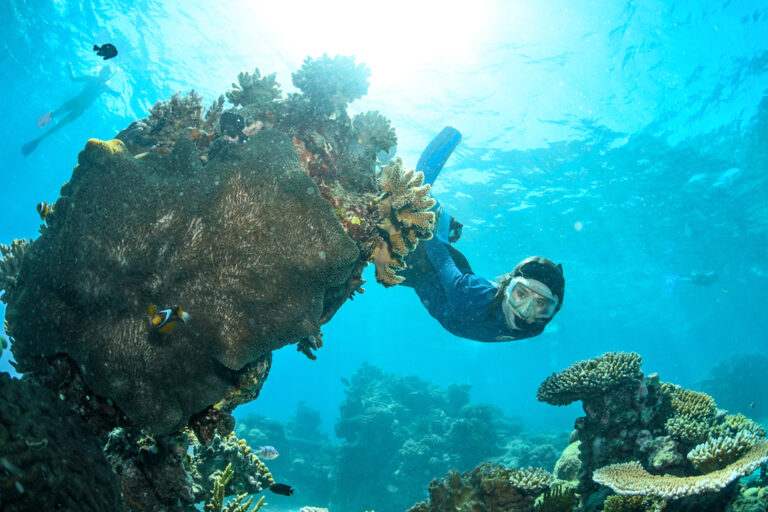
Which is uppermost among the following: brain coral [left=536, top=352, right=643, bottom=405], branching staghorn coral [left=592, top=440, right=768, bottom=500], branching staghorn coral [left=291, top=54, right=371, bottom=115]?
branching staghorn coral [left=291, top=54, right=371, bottom=115]

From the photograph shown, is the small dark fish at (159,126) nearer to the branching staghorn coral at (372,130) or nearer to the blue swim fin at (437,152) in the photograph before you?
the branching staghorn coral at (372,130)

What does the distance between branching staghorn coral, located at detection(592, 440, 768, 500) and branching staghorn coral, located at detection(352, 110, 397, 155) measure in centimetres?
503

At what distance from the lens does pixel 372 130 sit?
170 inches

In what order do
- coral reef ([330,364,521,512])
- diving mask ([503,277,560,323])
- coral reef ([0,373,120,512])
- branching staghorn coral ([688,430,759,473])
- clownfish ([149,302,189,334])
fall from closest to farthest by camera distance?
coral reef ([0,373,120,512]) → clownfish ([149,302,189,334]) → branching staghorn coral ([688,430,759,473]) → diving mask ([503,277,560,323]) → coral reef ([330,364,521,512])

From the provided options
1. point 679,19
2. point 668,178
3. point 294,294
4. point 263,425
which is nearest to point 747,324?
point 668,178

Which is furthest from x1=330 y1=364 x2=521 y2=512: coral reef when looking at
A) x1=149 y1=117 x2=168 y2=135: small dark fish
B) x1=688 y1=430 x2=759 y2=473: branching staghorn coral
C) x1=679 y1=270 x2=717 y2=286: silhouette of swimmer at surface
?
x1=679 y1=270 x2=717 y2=286: silhouette of swimmer at surface

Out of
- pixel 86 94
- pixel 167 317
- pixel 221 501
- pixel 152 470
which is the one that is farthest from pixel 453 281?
pixel 86 94

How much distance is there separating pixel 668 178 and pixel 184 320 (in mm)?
28391

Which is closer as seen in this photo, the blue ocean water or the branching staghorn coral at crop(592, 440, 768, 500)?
the branching staghorn coral at crop(592, 440, 768, 500)

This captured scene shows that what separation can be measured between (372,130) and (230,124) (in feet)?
5.61

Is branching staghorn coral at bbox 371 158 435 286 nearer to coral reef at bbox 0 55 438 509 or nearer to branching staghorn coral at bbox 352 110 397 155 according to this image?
branching staghorn coral at bbox 352 110 397 155

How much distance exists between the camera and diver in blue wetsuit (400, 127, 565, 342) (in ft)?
16.0

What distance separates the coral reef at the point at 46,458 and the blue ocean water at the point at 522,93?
13.9m

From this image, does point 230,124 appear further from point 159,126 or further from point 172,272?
point 172,272
